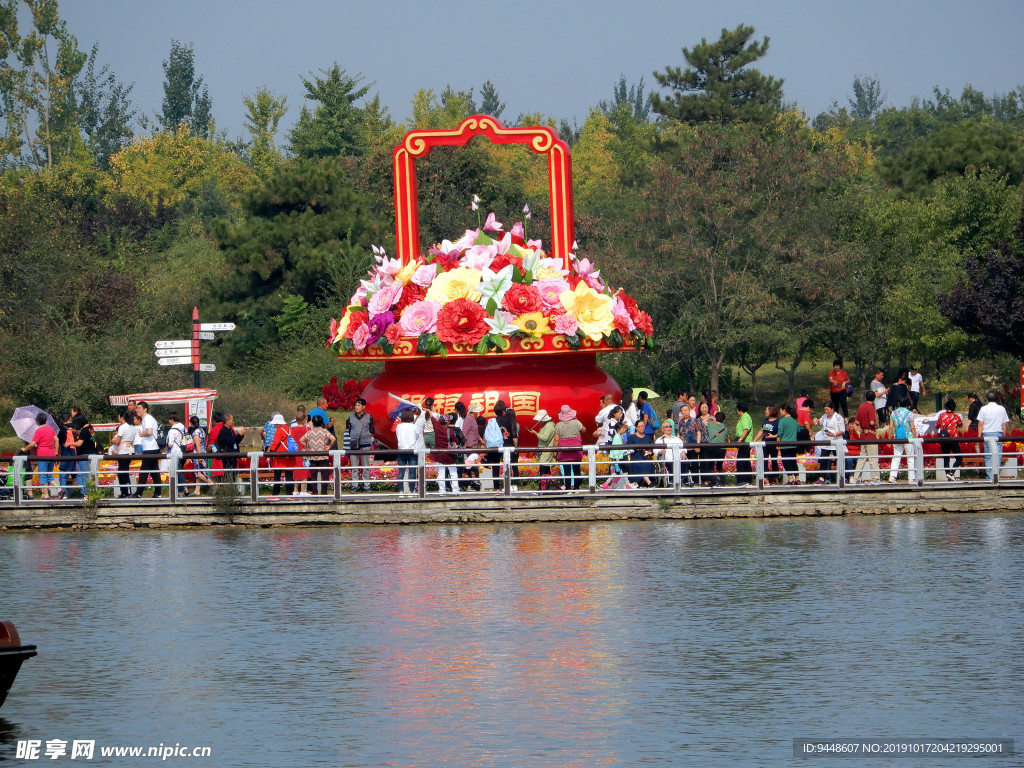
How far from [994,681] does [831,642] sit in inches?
80.1

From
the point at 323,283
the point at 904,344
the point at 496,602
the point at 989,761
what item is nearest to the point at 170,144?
the point at 323,283

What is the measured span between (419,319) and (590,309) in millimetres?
3218

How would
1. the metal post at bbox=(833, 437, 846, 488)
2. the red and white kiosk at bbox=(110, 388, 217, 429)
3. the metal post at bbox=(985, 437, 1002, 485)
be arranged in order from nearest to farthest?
1. the metal post at bbox=(833, 437, 846, 488)
2. the metal post at bbox=(985, 437, 1002, 485)
3. the red and white kiosk at bbox=(110, 388, 217, 429)

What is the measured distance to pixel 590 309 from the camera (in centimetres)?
2766

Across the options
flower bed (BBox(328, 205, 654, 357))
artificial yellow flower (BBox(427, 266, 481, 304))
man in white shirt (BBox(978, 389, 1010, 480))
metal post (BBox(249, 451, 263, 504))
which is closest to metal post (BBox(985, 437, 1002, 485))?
man in white shirt (BBox(978, 389, 1010, 480))

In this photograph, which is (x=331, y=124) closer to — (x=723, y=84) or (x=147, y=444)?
(x=723, y=84)

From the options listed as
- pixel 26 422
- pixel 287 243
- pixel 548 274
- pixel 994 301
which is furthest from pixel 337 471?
pixel 287 243

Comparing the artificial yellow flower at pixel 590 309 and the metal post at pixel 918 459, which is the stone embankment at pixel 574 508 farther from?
the artificial yellow flower at pixel 590 309

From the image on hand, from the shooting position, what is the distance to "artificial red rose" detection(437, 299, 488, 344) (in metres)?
27.2

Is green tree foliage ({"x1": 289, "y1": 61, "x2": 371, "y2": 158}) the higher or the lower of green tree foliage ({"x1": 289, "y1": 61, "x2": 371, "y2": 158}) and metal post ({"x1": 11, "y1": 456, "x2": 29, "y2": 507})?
the higher

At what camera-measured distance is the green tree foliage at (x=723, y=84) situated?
68.7 m

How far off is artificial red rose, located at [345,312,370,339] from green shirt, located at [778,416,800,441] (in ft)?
27.2

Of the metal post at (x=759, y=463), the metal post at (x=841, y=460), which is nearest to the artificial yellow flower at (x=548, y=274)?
the metal post at (x=759, y=463)

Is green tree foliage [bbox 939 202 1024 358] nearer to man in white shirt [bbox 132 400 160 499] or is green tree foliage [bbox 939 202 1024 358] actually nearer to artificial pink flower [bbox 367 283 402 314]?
artificial pink flower [bbox 367 283 402 314]
